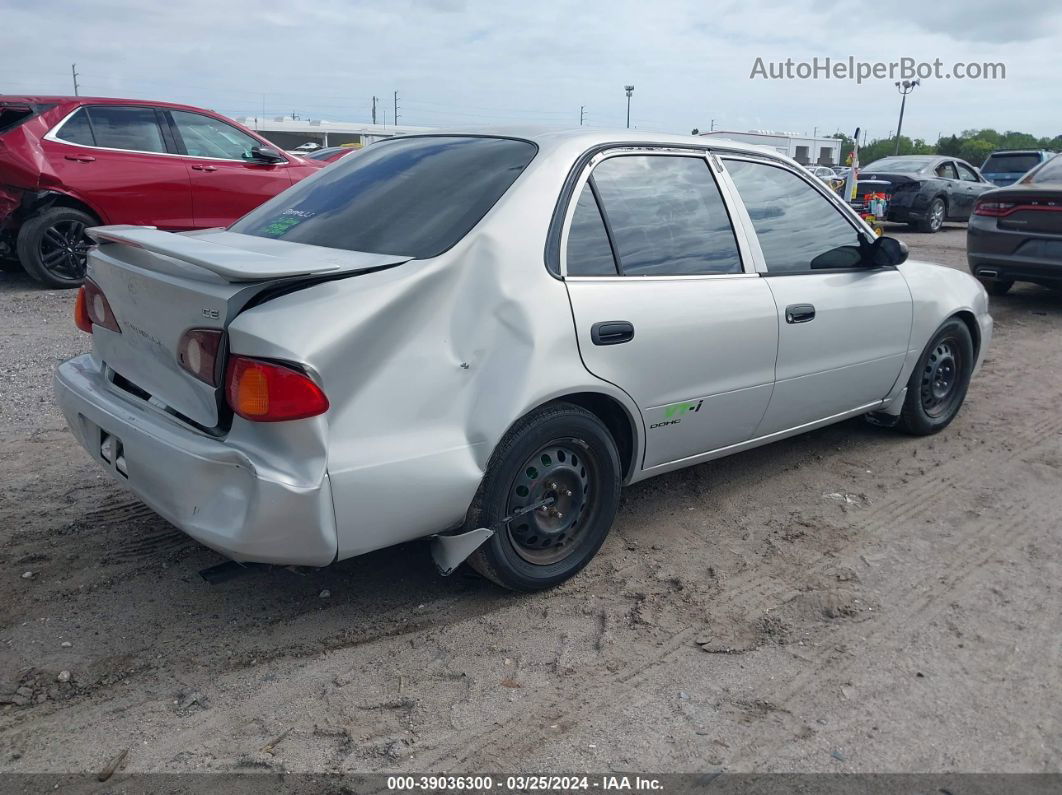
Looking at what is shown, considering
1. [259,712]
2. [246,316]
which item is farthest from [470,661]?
[246,316]

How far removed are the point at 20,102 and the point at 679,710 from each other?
843 cm

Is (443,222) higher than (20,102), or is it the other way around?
(20,102)

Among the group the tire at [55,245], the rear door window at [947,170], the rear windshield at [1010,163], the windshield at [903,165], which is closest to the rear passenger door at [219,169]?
the tire at [55,245]

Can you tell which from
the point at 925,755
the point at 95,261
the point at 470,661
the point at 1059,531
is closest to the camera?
the point at 925,755

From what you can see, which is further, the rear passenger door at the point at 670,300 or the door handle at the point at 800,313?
the door handle at the point at 800,313

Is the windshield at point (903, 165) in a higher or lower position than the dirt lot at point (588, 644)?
higher

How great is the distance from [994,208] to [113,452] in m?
8.50

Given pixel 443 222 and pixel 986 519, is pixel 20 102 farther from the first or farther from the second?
pixel 986 519

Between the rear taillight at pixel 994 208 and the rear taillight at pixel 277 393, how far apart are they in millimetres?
8142

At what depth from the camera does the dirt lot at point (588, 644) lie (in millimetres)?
2471

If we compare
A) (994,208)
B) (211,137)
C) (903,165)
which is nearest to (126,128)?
(211,137)

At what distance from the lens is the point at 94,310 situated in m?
3.34

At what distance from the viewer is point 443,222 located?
3020mm

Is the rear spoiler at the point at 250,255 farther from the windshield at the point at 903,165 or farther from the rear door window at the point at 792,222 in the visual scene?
the windshield at the point at 903,165
